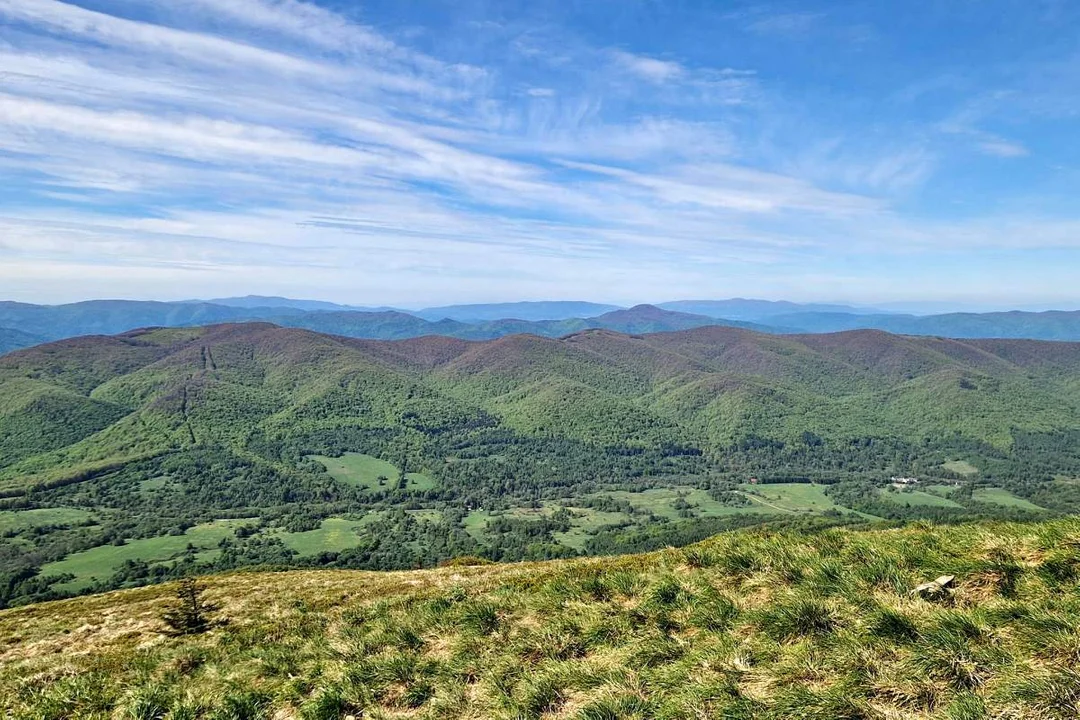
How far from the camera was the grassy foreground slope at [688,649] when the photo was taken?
27.6ft

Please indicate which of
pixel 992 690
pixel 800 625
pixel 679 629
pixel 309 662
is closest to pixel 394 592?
pixel 309 662

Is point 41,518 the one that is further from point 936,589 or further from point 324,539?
point 936,589

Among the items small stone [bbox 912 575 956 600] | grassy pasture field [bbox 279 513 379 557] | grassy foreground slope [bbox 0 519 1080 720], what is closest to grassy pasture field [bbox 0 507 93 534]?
grassy pasture field [bbox 279 513 379 557]

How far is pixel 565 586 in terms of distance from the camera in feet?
52.2

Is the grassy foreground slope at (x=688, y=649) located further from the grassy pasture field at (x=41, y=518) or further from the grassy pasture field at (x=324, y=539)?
the grassy pasture field at (x=41, y=518)

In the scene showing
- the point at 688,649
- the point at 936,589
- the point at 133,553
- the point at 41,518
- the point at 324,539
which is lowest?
the point at 324,539

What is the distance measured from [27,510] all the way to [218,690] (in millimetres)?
272082

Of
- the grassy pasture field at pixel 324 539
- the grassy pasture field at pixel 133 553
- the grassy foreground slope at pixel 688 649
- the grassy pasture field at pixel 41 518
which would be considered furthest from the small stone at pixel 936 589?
Result: the grassy pasture field at pixel 41 518

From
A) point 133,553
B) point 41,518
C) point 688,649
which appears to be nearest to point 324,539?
point 133,553

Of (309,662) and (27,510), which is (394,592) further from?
(27,510)

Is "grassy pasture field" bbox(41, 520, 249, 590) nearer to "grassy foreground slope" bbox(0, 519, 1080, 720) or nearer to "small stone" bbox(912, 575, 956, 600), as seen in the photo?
"grassy foreground slope" bbox(0, 519, 1080, 720)

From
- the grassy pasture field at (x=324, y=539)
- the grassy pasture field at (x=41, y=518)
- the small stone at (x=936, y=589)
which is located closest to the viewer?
the small stone at (x=936, y=589)

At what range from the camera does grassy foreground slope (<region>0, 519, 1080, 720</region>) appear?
841 cm

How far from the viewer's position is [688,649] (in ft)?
37.3
